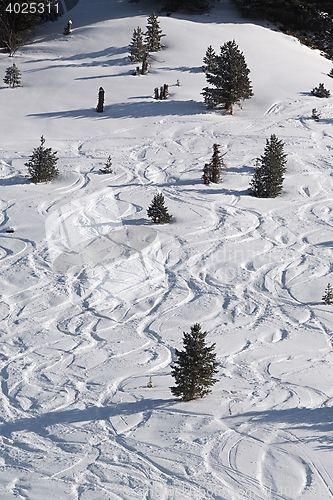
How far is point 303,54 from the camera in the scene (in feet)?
93.0

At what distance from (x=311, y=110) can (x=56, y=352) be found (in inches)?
581

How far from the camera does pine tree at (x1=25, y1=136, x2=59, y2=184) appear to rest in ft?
56.1

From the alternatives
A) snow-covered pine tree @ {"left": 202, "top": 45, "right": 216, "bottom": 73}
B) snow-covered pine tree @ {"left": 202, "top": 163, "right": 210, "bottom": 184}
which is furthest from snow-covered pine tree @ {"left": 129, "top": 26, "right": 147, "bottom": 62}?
snow-covered pine tree @ {"left": 202, "top": 163, "right": 210, "bottom": 184}

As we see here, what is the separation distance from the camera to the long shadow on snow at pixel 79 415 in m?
8.43

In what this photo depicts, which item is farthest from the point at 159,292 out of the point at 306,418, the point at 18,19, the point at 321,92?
the point at 18,19

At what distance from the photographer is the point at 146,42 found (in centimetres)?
2748

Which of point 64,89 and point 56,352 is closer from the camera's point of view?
point 56,352

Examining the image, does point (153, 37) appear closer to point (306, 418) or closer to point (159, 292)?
point (159, 292)

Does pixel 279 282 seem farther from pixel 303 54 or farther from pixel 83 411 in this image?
pixel 303 54

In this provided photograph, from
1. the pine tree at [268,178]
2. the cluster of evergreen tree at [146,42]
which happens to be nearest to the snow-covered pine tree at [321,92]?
the cluster of evergreen tree at [146,42]

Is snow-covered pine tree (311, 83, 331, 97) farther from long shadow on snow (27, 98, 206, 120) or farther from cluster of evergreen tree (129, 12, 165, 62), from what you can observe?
cluster of evergreen tree (129, 12, 165, 62)

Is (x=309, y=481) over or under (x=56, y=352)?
over

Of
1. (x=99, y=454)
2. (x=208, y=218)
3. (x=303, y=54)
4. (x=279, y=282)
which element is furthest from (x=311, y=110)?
(x=99, y=454)
